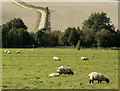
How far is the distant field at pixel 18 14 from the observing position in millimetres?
147000

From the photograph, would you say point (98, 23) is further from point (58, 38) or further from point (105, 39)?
point (58, 38)

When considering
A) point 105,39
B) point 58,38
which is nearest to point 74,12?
point 58,38

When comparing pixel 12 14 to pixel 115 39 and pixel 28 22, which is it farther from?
pixel 115 39

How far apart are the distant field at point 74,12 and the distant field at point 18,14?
10.3m

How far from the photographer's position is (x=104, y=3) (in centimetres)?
17675

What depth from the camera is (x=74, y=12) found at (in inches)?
6324

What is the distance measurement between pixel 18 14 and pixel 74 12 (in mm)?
30615

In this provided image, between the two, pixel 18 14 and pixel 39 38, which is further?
pixel 18 14

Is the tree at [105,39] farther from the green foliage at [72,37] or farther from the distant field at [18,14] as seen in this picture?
the distant field at [18,14]

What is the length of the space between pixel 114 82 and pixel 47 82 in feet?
10.5

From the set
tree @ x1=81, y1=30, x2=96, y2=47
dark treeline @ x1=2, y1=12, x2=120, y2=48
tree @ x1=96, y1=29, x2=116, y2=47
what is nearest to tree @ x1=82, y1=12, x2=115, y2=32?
dark treeline @ x1=2, y1=12, x2=120, y2=48

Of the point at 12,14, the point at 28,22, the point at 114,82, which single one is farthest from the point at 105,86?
the point at 12,14

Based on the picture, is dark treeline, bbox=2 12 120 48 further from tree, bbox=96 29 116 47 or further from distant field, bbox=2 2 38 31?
distant field, bbox=2 2 38 31

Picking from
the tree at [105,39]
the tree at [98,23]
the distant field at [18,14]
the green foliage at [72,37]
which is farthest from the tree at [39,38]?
the distant field at [18,14]
